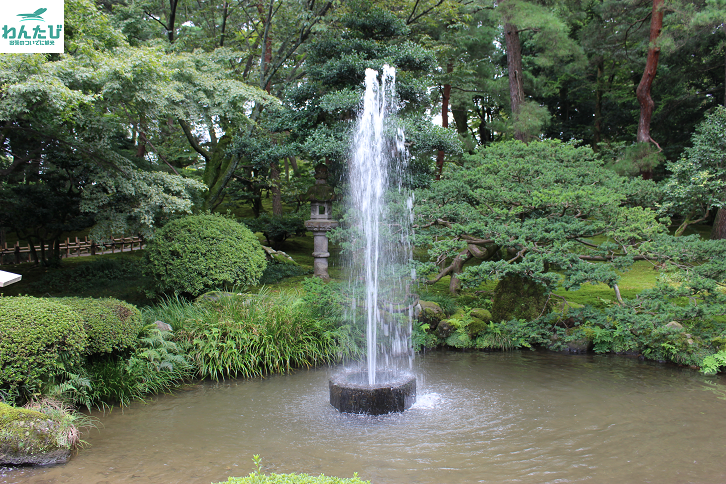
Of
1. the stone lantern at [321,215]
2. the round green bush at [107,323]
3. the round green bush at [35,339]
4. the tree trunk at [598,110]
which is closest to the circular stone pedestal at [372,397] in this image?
the round green bush at [107,323]

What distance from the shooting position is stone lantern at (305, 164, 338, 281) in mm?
11078

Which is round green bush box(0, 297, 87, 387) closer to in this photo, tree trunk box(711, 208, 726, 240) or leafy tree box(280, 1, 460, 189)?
leafy tree box(280, 1, 460, 189)

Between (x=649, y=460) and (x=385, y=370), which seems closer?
(x=649, y=460)

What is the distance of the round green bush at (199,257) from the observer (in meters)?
8.67

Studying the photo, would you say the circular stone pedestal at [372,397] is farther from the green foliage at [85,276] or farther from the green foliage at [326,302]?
the green foliage at [85,276]

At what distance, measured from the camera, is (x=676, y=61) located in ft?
49.9

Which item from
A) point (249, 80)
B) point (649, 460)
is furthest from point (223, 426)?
point (249, 80)

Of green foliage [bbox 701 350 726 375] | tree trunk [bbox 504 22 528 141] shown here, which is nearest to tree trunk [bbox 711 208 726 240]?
tree trunk [bbox 504 22 528 141]

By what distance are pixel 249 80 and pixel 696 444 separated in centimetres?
1531

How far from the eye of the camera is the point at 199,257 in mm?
8711

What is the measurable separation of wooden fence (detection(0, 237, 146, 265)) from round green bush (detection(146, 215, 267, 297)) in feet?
25.2

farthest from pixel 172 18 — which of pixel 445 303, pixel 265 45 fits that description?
pixel 445 303

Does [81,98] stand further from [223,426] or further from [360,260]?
[360,260]

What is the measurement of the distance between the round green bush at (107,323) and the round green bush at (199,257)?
2.71m
